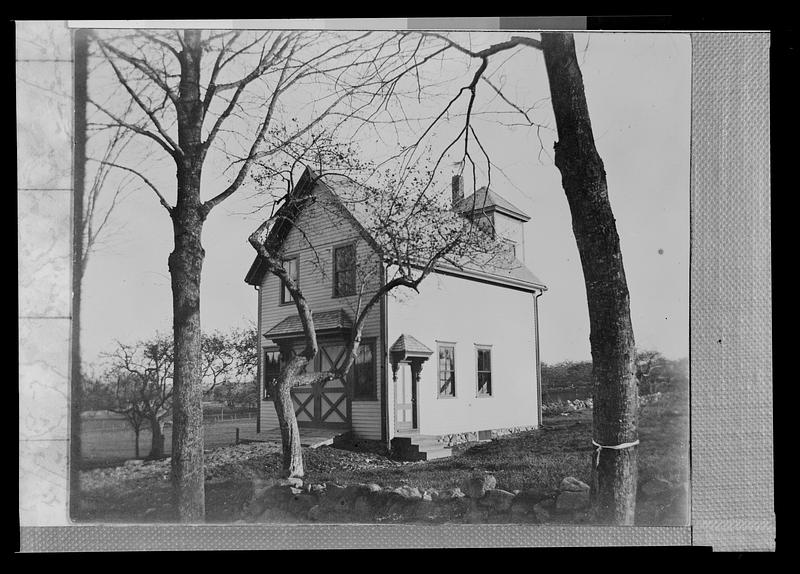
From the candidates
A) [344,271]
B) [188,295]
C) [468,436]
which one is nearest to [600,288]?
[468,436]

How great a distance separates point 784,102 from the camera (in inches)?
162

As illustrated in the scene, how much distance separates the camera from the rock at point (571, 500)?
405 centimetres

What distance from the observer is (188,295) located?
4090 millimetres

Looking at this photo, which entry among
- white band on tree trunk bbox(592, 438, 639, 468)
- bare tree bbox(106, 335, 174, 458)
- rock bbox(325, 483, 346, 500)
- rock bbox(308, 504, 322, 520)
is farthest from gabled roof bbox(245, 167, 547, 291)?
rock bbox(308, 504, 322, 520)

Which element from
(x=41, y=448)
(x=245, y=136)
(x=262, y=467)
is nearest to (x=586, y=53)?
(x=245, y=136)

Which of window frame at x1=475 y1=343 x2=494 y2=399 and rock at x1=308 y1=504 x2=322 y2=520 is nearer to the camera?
rock at x1=308 y1=504 x2=322 y2=520

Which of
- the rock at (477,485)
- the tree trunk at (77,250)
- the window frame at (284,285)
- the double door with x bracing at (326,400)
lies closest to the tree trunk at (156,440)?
the tree trunk at (77,250)

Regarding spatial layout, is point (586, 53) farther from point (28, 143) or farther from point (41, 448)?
point (41, 448)

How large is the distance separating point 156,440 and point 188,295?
864mm

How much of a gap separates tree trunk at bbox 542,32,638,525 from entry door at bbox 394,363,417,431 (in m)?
1.06

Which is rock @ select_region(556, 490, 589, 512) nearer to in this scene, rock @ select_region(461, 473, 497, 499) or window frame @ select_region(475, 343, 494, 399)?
rock @ select_region(461, 473, 497, 499)

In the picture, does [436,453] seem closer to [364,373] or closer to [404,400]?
[404,400]

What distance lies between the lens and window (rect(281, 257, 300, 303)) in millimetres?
4121

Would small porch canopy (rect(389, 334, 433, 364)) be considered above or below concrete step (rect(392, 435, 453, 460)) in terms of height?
above
